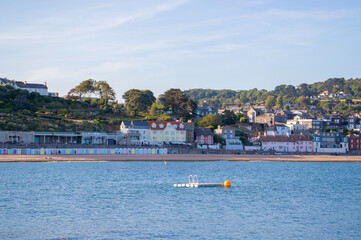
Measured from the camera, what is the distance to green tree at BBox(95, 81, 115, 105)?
4577 inches

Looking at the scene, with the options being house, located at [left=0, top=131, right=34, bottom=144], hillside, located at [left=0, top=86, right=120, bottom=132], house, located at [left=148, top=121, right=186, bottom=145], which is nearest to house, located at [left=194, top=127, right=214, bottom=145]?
house, located at [left=148, top=121, right=186, bottom=145]

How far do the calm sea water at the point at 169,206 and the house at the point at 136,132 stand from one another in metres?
32.3

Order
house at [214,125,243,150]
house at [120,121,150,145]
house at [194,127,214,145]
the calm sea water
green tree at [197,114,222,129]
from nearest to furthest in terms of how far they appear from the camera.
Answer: the calm sea water < house at [120,121,150,145] < house at [214,125,243,150] < house at [194,127,214,145] < green tree at [197,114,222,129]

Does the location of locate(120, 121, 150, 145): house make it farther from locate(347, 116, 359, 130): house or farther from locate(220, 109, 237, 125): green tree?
locate(347, 116, 359, 130): house

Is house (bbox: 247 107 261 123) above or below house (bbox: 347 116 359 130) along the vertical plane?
above

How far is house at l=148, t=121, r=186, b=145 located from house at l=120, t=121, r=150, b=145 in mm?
1062

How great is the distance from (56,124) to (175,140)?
919 inches

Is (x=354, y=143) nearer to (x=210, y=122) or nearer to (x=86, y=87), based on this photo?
(x=210, y=122)

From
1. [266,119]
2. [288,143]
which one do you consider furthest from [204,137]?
[266,119]

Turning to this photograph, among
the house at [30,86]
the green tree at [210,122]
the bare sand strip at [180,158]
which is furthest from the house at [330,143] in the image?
the house at [30,86]

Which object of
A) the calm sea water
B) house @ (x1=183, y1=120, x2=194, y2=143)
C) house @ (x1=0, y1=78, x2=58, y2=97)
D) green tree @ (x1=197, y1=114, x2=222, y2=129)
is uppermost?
house @ (x1=0, y1=78, x2=58, y2=97)

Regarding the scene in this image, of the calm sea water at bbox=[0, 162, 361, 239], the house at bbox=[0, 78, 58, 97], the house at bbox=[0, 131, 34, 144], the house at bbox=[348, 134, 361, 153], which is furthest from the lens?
the house at bbox=[0, 78, 58, 97]

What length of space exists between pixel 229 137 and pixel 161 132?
14959 mm

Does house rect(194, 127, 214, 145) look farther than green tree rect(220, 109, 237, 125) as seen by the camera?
No
